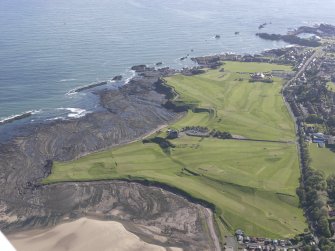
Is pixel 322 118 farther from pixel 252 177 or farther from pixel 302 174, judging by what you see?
pixel 252 177

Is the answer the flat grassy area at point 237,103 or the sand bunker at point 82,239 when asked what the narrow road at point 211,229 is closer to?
the sand bunker at point 82,239

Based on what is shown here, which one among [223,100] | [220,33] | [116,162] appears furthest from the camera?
[220,33]

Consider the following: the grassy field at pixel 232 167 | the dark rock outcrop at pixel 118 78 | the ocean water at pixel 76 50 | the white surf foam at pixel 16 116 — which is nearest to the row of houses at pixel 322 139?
the grassy field at pixel 232 167

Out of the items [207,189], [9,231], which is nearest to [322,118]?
[207,189]

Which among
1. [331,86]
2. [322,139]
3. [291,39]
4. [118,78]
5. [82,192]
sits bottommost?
[82,192]

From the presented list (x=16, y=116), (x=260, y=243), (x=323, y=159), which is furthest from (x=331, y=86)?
(x=16, y=116)

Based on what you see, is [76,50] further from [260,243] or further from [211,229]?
[260,243]
